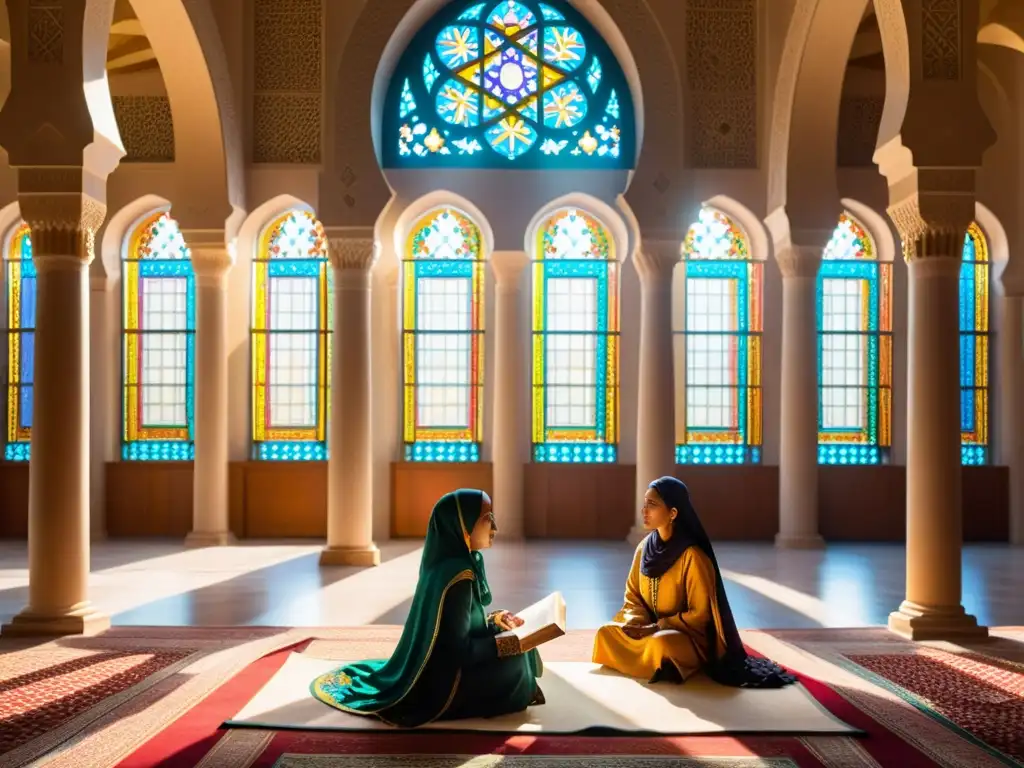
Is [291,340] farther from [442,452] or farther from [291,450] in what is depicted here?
[442,452]

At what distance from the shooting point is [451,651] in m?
5.41

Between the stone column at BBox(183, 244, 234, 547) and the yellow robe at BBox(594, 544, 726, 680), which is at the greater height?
the stone column at BBox(183, 244, 234, 547)

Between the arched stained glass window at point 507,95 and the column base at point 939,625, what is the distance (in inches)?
298

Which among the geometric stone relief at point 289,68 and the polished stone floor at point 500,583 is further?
the geometric stone relief at point 289,68

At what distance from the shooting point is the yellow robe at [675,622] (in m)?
6.19

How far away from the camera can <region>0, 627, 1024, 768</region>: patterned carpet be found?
16.3 ft

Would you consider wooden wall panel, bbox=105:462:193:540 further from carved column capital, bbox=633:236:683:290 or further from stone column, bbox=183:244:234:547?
carved column capital, bbox=633:236:683:290

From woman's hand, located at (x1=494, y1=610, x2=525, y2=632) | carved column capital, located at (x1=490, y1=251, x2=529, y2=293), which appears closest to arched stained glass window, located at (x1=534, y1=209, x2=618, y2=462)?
carved column capital, located at (x1=490, y1=251, x2=529, y2=293)

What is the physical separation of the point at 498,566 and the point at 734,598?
2.78 metres

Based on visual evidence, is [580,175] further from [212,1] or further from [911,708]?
[911,708]

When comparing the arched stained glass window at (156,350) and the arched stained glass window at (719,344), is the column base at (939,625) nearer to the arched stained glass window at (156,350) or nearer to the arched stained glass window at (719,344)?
the arched stained glass window at (719,344)

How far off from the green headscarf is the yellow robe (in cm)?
116

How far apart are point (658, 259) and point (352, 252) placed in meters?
3.51

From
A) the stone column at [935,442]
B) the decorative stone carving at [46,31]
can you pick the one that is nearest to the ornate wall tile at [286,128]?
the decorative stone carving at [46,31]
